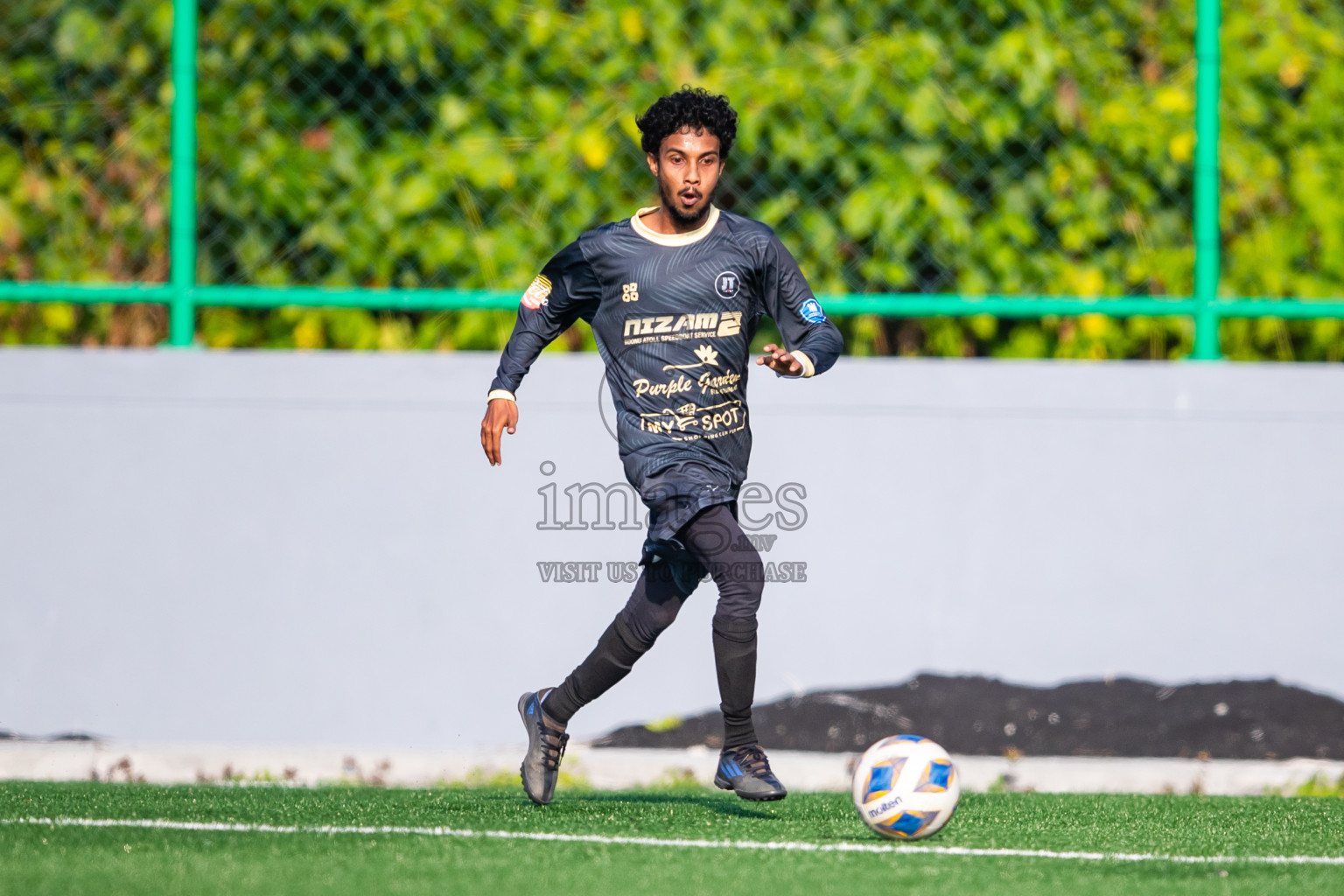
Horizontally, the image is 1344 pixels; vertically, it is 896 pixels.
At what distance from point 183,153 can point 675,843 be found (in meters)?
3.50

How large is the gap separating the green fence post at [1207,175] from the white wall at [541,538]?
0.19 m

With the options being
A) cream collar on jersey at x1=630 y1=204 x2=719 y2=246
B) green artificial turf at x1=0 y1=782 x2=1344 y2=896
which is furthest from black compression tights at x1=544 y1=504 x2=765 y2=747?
cream collar on jersey at x1=630 y1=204 x2=719 y2=246

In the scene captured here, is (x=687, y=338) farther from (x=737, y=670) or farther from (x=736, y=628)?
(x=737, y=670)

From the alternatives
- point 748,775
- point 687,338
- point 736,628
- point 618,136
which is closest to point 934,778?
point 748,775

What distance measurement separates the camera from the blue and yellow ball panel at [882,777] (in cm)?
390

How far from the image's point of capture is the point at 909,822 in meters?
3.89

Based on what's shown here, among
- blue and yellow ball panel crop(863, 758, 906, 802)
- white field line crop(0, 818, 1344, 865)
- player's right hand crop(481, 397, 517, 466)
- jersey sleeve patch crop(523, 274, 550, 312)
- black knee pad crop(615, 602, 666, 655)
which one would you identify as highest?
jersey sleeve patch crop(523, 274, 550, 312)

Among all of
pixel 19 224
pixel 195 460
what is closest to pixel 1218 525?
pixel 195 460

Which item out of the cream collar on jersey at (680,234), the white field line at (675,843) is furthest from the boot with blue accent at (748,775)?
the cream collar on jersey at (680,234)

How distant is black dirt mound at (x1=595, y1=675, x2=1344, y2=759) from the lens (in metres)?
5.63

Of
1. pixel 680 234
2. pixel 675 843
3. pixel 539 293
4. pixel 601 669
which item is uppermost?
pixel 680 234

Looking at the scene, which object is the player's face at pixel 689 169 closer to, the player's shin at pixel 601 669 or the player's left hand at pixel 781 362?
the player's left hand at pixel 781 362

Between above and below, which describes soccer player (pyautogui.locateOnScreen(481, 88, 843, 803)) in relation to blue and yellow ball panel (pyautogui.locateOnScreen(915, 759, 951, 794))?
above

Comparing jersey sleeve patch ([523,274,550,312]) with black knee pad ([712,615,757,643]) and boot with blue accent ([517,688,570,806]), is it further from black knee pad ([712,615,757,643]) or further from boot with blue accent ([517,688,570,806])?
boot with blue accent ([517,688,570,806])
